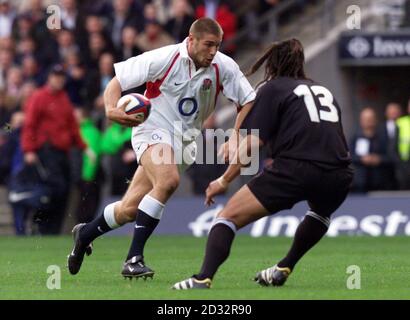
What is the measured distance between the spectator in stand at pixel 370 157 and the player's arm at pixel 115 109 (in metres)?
10.0

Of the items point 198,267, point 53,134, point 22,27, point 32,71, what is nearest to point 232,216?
point 198,267

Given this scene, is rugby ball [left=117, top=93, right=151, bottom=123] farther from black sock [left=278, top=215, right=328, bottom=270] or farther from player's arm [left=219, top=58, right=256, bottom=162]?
black sock [left=278, top=215, right=328, bottom=270]

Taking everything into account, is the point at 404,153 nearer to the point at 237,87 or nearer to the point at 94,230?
the point at 237,87

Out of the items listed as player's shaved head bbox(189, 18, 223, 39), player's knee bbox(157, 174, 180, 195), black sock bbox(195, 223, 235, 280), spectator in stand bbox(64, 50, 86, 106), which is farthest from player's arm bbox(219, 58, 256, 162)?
spectator in stand bbox(64, 50, 86, 106)

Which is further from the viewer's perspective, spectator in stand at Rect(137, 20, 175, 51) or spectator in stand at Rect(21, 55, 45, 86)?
spectator in stand at Rect(21, 55, 45, 86)

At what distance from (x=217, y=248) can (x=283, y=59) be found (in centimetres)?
162

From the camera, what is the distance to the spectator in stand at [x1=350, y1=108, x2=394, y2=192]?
20969mm

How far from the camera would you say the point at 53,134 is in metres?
20.3

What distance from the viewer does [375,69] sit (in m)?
24.7

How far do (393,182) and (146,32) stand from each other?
4.94 m

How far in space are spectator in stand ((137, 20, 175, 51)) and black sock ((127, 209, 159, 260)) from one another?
34.6 feet

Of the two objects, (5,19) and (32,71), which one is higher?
(5,19)

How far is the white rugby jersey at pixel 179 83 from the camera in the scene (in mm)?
11695
